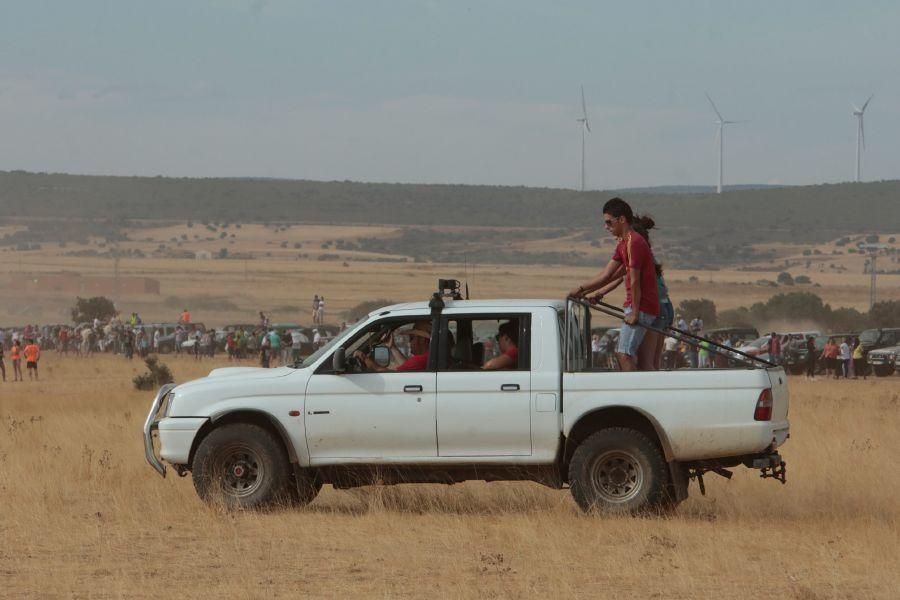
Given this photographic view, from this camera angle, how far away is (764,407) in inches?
468

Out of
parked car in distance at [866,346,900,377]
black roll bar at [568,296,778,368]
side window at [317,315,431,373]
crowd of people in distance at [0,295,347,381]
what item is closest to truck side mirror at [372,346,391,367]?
side window at [317,315,431,373]

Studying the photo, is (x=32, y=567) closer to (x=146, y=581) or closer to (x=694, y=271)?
(x=146, y=581)

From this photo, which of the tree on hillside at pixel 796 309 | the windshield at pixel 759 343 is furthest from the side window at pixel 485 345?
the tree on hillside at pixel 796 309

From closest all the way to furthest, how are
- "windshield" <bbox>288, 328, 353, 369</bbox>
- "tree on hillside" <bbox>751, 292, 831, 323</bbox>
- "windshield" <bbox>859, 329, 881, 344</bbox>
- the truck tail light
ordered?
the truck tail light, "windshield" <bbox>288, 328, 353, 369</bbox>, "windshield" <bbox>859, 329, 881, 344</bbox>, "tree on hillside" <bbox>751, 292, 831, 323</bbox>

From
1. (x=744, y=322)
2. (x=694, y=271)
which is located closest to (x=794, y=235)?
(x=694, y=271)

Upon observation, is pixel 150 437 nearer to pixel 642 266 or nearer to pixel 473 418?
pixel 473 418

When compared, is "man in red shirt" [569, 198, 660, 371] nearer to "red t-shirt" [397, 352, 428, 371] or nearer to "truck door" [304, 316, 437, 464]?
"red t-shirt" [397, 352, 428, 371]

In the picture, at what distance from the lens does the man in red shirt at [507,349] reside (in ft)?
40.9

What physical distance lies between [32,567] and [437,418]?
339cm

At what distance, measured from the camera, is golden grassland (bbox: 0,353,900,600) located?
955cm

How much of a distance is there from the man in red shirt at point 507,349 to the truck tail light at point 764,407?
1.84m

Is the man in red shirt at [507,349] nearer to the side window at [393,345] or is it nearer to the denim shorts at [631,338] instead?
the side window at [393,345]

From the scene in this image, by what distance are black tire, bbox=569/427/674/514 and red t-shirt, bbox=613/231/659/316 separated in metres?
1.27

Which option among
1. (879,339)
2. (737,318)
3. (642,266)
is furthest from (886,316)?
(642,266)
